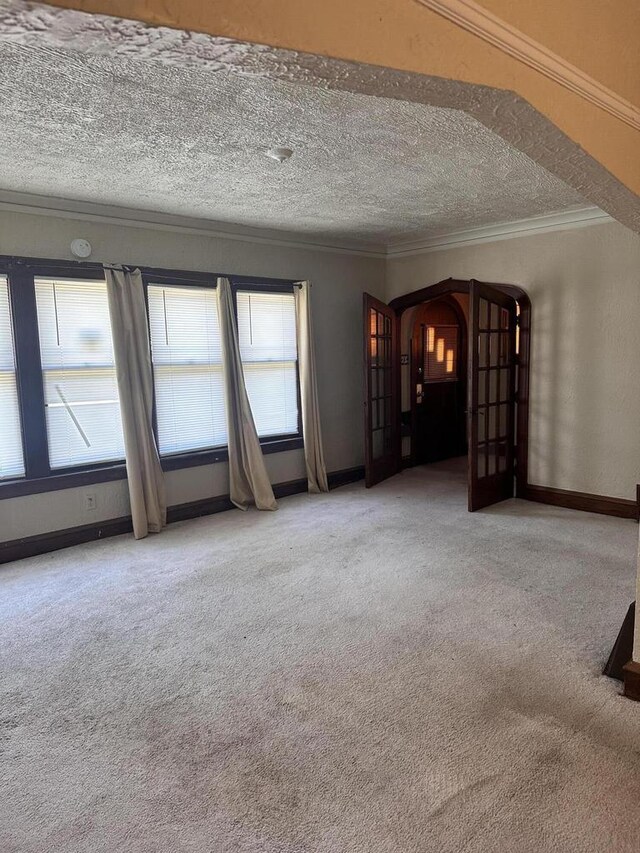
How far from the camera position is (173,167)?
11.5 ft

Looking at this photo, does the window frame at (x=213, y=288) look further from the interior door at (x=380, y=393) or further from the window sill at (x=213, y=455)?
the interior door at (x=380, y=393)

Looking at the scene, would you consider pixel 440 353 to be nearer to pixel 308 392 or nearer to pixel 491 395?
pixel 491 395

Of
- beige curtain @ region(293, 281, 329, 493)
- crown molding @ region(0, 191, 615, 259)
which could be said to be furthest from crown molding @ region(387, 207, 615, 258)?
beige curtain @ region(293, 281, 329, 493)

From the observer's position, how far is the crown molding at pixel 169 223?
406cm

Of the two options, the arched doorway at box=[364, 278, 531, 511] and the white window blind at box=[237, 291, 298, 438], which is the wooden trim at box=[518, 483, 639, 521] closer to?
the arched doorway at box=[364, 278, 531, 511]

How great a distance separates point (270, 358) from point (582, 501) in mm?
3321

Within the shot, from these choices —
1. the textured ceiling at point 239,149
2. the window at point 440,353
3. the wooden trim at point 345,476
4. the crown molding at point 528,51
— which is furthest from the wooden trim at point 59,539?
the window at point 440,353

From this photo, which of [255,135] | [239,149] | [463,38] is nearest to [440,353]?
[239,149]

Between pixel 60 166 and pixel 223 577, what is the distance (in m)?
2.89

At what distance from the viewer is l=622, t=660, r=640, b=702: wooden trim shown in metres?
2.33

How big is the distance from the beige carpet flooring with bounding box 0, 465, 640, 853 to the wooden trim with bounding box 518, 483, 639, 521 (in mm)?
565

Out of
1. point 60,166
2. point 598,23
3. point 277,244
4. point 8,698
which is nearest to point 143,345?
point 60,166

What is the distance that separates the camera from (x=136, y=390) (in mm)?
4559

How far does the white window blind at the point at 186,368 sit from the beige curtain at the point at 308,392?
92cm
